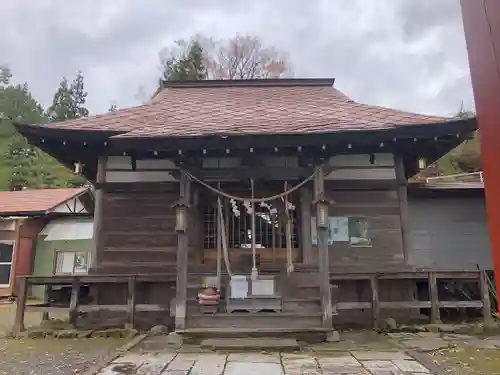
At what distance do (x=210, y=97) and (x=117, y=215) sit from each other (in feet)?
15.0

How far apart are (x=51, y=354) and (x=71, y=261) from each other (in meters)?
10.7

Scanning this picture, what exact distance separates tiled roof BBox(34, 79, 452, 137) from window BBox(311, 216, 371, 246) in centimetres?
182

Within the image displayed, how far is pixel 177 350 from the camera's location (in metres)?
5.74

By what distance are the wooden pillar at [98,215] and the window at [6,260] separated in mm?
9949

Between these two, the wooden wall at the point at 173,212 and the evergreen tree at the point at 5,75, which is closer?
the wooden wall at the point at 173,212

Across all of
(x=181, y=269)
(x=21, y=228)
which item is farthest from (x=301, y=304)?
(x=21, y=228)

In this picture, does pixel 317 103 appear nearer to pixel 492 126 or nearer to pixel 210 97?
pixel 210 97

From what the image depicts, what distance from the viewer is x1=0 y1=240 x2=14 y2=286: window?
15555 mm

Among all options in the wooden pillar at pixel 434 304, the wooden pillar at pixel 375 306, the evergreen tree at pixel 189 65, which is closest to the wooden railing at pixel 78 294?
the wooden pillar at pixel 375 306

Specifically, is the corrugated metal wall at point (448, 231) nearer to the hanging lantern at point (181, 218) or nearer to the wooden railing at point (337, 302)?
the wooden railing at point (337, 302)

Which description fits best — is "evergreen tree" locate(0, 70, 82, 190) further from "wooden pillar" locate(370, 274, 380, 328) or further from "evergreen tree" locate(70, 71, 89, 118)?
"wooden pillar" locate(370, 274, 380, 328)

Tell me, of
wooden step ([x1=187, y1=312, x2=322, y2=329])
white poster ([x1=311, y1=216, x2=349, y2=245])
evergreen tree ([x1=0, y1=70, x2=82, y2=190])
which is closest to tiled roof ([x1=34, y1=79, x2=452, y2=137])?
white poster ([x1=311, y1=216, x2=349, y2=245])

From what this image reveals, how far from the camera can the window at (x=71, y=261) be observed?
50.7ft

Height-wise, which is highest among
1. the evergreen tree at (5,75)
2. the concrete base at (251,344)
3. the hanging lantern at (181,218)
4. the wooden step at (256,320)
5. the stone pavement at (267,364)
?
the evergreen tree at (5,75)
